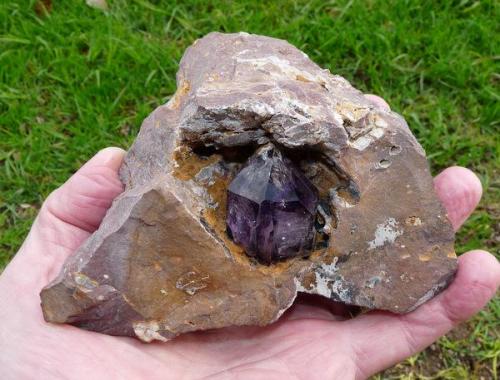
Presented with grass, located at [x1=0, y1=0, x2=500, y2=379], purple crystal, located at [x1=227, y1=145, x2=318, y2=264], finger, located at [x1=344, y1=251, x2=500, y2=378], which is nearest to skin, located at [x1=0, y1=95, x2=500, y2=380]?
finger, located at [x1=344, y1=251, x2=500, y2=378]

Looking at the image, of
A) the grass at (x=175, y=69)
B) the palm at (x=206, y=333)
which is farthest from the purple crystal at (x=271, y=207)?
the grass at (x=175, y=69)

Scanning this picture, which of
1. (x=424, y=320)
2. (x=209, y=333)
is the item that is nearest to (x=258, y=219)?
(x=209, y=333)

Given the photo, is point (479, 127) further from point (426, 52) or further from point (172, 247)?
point (172, 247)

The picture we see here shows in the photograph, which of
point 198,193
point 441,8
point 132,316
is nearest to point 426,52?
point 441,8

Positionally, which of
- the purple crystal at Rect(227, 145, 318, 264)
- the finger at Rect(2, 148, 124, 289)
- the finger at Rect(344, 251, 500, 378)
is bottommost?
the finger at Rect(344, 251, 500, 378)

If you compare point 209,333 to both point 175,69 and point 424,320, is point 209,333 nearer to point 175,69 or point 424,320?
point 424,320

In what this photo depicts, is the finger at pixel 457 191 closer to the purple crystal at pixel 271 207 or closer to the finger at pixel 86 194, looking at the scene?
the purple crystal at pixel 271 207

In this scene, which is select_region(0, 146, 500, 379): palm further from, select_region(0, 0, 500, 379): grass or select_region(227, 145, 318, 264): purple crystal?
select_region(0, 0, 500, 379): grass
